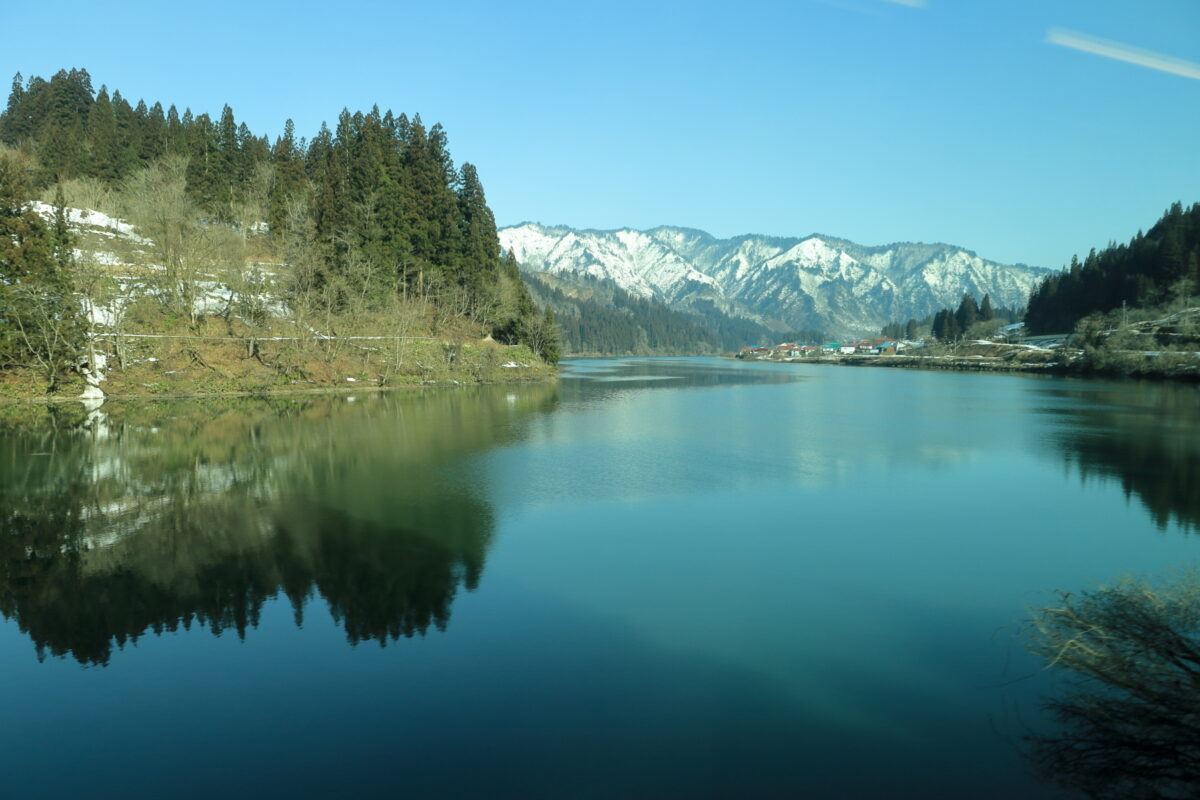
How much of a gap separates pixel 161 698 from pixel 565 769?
4691mm

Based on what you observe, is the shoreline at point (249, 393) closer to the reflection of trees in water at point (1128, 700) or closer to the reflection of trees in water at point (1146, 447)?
the reflection of trees in water at point (1146, 447)

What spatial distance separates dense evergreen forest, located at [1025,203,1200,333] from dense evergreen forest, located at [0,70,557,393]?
77060 mm

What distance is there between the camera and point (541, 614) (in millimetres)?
9773

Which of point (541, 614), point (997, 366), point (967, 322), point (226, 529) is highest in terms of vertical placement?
point (967, 322)

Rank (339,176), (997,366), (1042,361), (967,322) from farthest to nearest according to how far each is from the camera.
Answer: (967,322) → (997,366) → (1042,361) → (339,176)

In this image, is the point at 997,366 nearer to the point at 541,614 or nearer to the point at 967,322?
the point at 967,322

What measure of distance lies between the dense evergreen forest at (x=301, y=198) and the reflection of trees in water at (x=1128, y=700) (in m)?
44.8

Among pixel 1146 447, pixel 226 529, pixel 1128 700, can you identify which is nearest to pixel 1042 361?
pixel 1146 447

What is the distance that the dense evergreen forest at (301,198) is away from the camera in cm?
4866

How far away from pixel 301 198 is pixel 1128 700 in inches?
2414

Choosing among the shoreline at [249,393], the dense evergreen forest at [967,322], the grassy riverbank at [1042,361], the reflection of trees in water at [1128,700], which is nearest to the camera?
the reflection of trees in water at [1128,700]

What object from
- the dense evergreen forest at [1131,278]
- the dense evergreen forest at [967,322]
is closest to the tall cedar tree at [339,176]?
the dense evergreen forest at [1131,278]

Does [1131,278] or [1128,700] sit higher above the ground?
[1131,278]

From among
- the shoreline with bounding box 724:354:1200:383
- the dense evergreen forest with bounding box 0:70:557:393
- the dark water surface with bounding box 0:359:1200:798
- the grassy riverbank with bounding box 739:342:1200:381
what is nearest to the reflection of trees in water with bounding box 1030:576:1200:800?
the dark water surface with bounding box 0:359:1200:798
